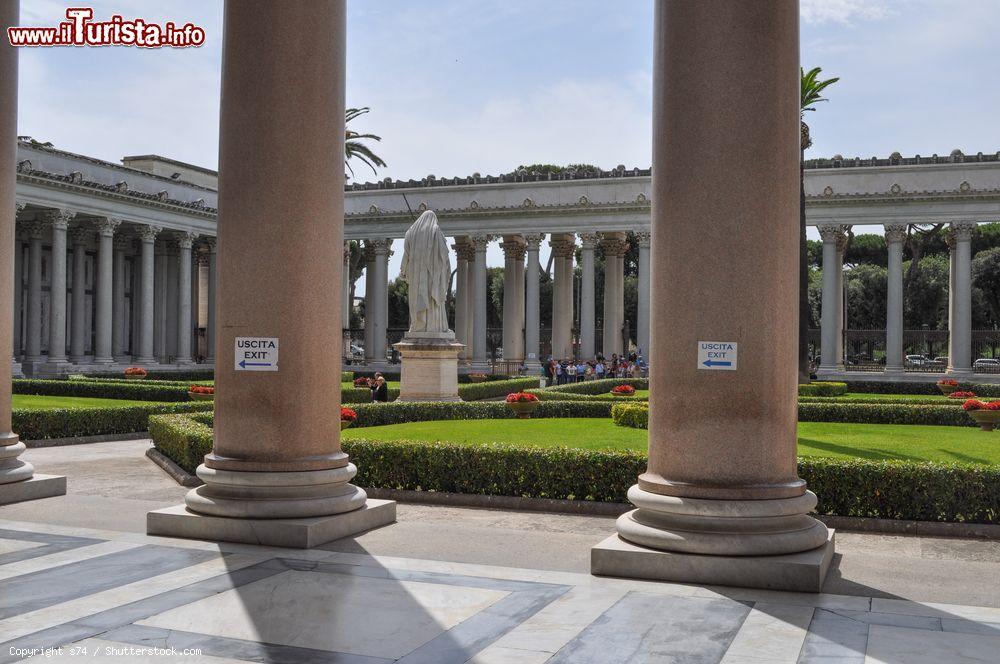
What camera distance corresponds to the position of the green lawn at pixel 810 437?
61.3 ft

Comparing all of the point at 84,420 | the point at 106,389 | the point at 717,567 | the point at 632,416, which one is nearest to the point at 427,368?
the point at 632,416

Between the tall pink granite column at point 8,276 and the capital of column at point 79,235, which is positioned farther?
the capital of column at point 79,235

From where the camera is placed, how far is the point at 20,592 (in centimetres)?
827

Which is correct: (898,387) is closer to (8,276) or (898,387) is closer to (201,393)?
(201,393)

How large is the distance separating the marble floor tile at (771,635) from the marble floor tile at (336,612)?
7.27 feet

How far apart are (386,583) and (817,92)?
42.1 metres

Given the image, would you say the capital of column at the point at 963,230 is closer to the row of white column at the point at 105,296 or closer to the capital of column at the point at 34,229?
the row of white column at the point at 105,296

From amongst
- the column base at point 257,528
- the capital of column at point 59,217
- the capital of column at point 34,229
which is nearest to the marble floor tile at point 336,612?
the column base at point 257,528

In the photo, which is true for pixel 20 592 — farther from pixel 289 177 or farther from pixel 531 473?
pixel 531 473

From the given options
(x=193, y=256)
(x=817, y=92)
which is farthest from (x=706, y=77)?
(x=193, y=256)

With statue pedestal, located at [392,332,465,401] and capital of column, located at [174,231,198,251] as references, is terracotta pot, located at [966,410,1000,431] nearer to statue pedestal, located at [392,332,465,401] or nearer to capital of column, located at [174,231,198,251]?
statue pedestal, located at [392,332,465,401]

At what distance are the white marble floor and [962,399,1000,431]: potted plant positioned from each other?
59.4 feet

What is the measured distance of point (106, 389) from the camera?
39.6 metres

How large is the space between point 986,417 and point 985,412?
0.65 feet
